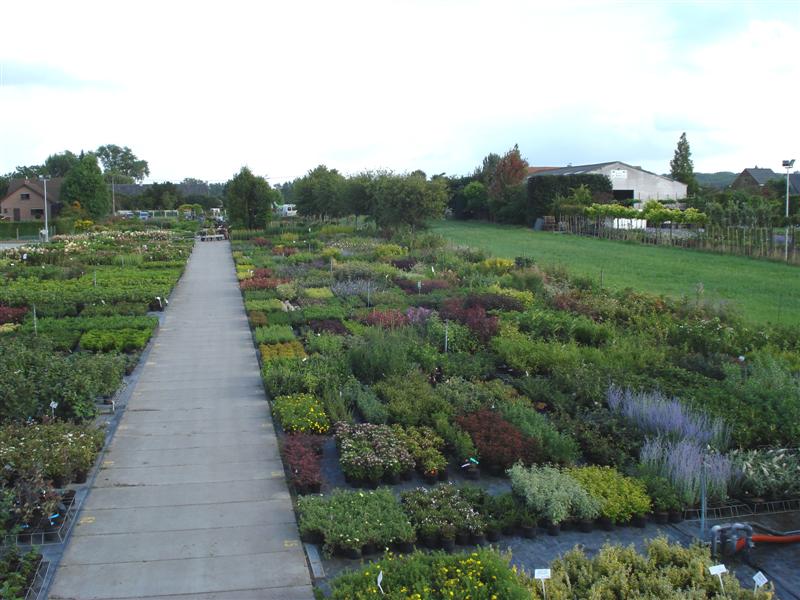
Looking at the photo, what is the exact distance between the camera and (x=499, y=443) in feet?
27.0

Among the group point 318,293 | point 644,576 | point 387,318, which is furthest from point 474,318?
point 644,576

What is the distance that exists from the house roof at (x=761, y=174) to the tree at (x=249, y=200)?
52182 millimetres

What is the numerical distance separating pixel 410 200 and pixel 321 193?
52.2 ft

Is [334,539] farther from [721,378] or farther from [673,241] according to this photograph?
[673,241]

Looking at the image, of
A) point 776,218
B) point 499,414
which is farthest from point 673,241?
point 499,414

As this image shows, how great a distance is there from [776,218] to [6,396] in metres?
32.6

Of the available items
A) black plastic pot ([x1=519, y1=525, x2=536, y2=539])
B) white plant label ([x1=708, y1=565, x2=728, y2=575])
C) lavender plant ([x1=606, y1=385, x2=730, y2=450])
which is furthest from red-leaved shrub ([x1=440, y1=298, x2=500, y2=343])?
white plant label ([x1=708, y1=565, x2=728, y2=575])

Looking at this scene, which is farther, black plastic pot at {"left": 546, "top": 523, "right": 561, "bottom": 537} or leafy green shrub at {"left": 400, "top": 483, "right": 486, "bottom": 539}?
black plastic pot at {"left": 546, "top": 523, "right": 561, "bottom": 537}

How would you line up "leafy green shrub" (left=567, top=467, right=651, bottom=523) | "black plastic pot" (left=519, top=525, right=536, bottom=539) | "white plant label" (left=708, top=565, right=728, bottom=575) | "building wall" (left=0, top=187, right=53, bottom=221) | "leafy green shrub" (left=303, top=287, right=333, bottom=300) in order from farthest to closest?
"building wall" (left=0, top=187, right=53, bottom=221) < "leafy green shrub" (left=303, top=287, right=333, bottom=300) < "leafy green shrub" (left=567, top=467, right=651, bottom=523) < "black plastic pot" (left=519, top=525, right=536, bottom=539) < "white plant label" (left=708, top=565, right=728, bottom=575)

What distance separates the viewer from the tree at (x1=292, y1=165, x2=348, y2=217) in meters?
46.3

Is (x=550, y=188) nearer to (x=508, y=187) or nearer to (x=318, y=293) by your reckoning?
(x=508, y=187)

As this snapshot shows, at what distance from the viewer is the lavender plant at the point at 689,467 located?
721 cm

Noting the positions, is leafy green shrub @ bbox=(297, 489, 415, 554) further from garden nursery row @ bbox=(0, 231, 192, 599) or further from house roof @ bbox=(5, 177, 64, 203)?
house roof @ bbox=(5, 177, 64, 203)

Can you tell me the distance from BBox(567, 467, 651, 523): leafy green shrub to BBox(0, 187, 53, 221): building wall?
7439 cm
